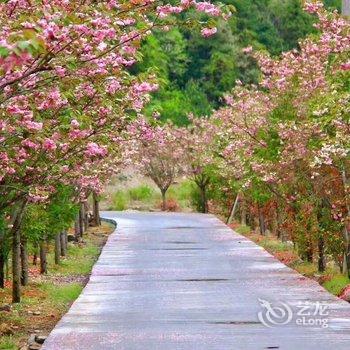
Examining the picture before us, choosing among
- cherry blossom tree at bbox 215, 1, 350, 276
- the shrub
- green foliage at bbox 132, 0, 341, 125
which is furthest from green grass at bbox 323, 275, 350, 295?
green foliage at bbox 132, 0, 341, 125

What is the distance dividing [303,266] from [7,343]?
12.1 m

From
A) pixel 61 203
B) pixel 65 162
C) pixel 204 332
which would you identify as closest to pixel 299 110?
pixel 61 203

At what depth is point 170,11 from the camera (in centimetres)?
1052

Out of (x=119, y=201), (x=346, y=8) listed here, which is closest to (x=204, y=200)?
(x=119, y=201)

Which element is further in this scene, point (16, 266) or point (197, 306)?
point (16, 266)

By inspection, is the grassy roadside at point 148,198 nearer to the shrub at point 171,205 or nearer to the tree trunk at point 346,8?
the shrub at point 171,205

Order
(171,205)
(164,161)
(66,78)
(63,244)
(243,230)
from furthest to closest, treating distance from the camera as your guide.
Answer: (171,205) → (164,161) → (243,230) → (63,244) → (66,78)

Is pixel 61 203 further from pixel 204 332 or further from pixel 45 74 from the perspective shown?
pixel 45 74

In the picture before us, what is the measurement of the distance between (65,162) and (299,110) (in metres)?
9.43

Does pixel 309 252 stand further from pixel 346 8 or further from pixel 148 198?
pixel 148 198

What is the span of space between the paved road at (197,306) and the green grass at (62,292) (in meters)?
0.48

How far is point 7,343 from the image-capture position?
44.5 feet

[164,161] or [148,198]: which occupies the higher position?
[164,161]

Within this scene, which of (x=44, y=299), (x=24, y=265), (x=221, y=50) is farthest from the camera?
(x=221, y=50)
